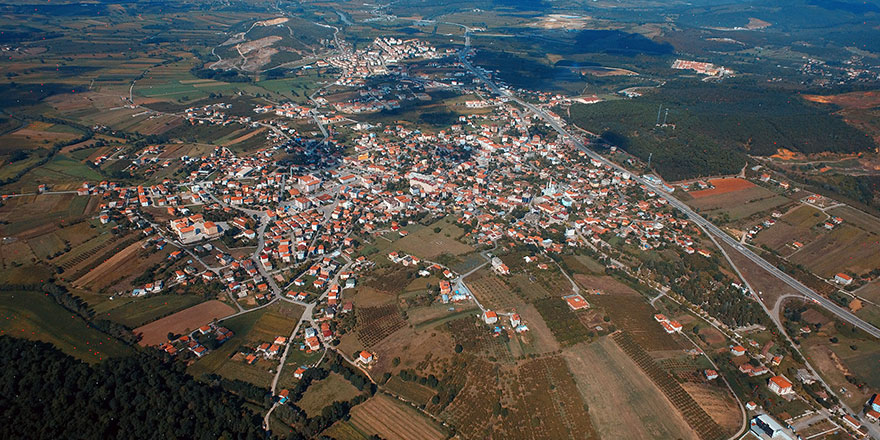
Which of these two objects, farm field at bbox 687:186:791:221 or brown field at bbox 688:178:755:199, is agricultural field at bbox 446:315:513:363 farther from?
brown field at bbox 688:178:755:199

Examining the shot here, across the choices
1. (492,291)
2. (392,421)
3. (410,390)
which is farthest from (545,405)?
(492,291)

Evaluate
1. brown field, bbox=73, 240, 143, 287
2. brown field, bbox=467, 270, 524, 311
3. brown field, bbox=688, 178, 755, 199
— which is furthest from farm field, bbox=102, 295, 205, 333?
brown field, bbox=688, 178, 755, 199

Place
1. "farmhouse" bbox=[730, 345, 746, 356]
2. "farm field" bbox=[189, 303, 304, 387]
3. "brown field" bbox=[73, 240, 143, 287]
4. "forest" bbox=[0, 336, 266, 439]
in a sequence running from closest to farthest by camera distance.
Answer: "forest" bbox=[0, 336, 266, 439] < "farm field" bbox=[189, 303, 304, 387] < "farmhouse" bbox=[730, 345, 746, 356] < "brown field" bbox=[73, 240, 143, 287]

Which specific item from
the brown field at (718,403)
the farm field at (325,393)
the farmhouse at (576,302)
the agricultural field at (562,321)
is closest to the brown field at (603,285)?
the farmhouse at (576,302)

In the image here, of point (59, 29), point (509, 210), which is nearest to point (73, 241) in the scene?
point (509, 210)

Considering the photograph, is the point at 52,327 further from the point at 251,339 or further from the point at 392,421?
the point at 392,421

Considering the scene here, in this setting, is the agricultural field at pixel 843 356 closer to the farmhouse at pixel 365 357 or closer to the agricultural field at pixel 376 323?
the agricultural field at pixel 376 323
